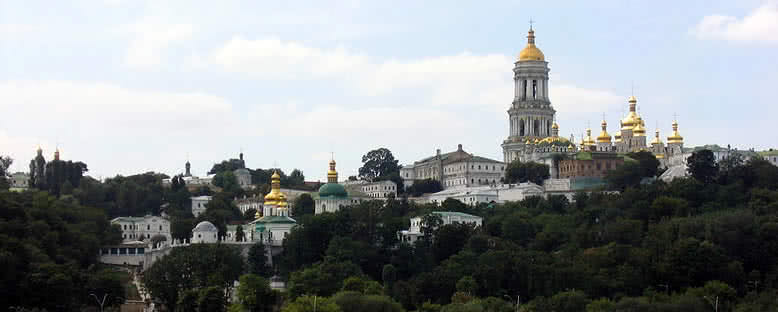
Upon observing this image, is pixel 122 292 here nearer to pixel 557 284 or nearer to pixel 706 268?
pixel 557 284

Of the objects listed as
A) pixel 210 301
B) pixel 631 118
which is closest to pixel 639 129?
pixel 631 118

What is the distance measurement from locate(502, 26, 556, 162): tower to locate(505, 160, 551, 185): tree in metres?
9.64

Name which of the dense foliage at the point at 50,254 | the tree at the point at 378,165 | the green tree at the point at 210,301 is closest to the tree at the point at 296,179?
the tree at the point at 378,165

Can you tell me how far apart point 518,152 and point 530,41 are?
9.29m

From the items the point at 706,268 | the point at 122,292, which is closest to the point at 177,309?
the point at 122,292

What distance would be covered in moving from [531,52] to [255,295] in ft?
187

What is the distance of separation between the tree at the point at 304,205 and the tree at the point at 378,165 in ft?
38.0

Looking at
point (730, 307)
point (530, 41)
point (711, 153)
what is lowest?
point (730, 307)

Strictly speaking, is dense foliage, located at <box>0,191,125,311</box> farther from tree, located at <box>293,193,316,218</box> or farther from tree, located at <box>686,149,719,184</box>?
tree, located at <box>686,149,719,184</box>

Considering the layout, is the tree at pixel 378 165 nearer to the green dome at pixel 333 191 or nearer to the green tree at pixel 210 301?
the green dome at pixel 333 191

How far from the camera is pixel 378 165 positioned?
13925 centimetres

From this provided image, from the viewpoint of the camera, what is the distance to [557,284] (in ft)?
282

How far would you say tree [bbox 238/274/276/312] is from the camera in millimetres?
82938

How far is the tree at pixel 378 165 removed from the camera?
456 ft
